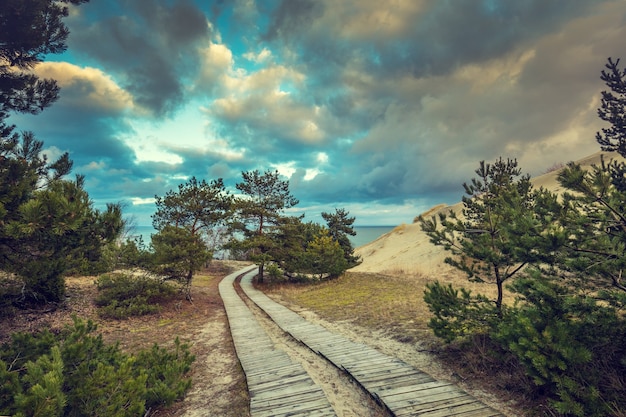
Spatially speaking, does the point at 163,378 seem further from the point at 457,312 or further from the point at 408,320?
the point at 408,320

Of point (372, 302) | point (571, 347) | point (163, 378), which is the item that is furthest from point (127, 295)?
point (571, 347)

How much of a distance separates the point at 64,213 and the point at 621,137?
2509cm

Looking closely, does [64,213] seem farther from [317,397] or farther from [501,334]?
[501,334]

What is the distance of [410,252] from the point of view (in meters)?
36.1

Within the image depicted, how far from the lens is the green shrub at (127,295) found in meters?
12.8

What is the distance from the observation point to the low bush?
10.2 ft

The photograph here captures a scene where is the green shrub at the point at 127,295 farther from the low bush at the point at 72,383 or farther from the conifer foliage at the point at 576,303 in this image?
the conifer foliage at the point at 576,303

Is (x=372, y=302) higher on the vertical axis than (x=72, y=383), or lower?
lower

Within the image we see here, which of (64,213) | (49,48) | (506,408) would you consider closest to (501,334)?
(506,408)

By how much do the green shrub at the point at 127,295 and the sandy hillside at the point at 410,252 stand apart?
19.9 metres

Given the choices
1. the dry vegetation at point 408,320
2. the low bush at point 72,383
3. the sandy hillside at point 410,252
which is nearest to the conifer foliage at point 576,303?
the dry vegetation at point 408,320

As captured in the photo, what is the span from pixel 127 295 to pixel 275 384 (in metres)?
11.9

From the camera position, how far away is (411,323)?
10.1m

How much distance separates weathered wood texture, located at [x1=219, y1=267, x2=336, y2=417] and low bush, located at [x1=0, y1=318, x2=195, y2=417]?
5.15 ft
